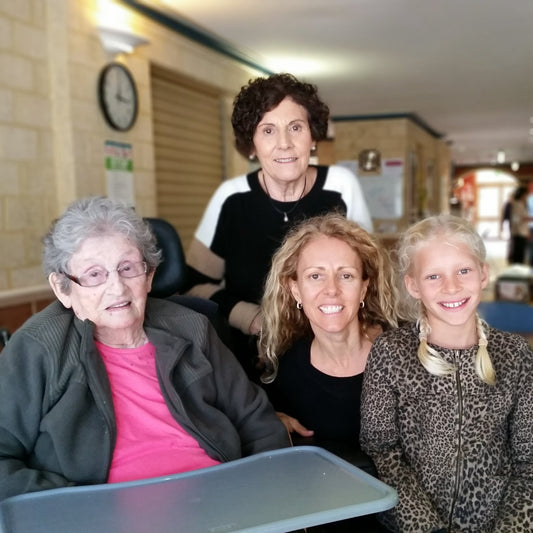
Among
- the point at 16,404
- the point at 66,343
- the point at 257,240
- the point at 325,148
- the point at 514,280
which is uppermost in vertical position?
the point at 325,148

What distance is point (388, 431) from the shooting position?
5.54ft

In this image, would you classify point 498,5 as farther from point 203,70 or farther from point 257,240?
point 257,240

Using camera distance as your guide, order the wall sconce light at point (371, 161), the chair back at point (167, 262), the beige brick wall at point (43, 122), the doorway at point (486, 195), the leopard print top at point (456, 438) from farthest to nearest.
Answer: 1. the doorway at point (486, 195)
2. the wall sconce light at point (371, 161)
3. the beige brick wall at point (43, 122)
4. the chair back at point (167, 262)
5. the leopard print top at point (456, 438)

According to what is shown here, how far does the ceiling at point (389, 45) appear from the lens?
4461 mm

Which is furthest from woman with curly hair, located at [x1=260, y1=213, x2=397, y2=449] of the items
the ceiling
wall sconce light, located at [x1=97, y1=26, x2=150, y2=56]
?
the ceiling

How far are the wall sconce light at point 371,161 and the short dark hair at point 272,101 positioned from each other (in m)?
7.79

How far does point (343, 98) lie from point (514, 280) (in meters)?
3.83

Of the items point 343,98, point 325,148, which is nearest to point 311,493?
point 343,98

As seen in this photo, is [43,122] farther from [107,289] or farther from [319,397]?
[319,397]

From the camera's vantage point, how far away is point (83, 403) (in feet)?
5.05

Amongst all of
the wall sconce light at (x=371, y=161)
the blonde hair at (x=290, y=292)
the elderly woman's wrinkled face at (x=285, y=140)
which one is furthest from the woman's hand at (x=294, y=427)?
the wall sconce light at (x=371, y=161)

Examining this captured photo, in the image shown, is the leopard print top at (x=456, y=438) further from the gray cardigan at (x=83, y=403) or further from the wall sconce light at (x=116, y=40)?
the wall sconce light at (x=116, y=40)

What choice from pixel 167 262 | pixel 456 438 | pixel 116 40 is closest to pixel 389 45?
pixel 116 40

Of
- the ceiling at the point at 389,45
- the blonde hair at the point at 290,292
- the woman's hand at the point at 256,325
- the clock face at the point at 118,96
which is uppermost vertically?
the ceiling at the point at 389,45
